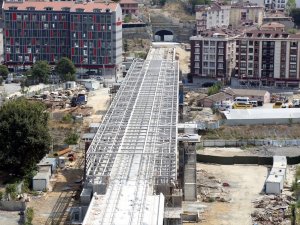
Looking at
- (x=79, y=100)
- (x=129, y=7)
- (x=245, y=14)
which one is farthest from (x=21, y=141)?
(x=129, y=7)

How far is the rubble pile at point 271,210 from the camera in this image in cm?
1555

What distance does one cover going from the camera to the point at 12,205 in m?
16.2

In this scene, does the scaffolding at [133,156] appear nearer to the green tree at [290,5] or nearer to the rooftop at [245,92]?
the rooftop at [245,92]

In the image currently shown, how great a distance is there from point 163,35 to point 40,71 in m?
12.0

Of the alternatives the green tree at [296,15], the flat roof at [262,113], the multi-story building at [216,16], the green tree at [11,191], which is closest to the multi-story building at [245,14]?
the multi-story building at [216,16]

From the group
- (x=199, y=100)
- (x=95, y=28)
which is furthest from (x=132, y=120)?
(x=95, y=28)

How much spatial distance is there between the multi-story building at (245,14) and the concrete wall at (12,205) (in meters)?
25.4

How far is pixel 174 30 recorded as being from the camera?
4231 centimetres

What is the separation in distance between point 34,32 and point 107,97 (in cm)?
628

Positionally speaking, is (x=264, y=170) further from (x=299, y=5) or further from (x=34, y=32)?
(x=299, y=5)

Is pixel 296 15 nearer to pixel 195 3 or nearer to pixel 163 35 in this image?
pixel 195 3

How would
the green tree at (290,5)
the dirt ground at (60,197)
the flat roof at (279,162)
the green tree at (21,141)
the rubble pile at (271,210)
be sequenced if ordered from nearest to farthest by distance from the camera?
the rubble pile at (271,210) → the dirt ground at (60,197) → the green tree at (21,141) → the flat roof at (279,162) → the green tree at (290,5)

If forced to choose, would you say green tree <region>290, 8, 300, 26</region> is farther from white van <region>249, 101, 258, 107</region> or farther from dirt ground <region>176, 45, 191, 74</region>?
white van <region>249, 101, 258, 107</region>

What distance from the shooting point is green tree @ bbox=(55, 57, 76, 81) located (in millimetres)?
32562
